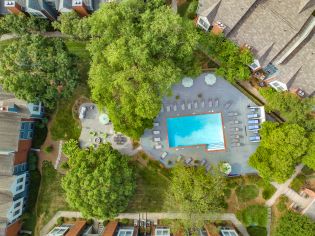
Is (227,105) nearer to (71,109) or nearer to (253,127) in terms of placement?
(253,127)

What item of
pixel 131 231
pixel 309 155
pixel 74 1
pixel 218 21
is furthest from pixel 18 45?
pixel 309 155

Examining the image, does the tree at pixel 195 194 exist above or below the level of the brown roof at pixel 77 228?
above

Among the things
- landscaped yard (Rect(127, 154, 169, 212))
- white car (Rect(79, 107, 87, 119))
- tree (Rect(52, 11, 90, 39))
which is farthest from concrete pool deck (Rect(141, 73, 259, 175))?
tree (Rect(52, 11, 90, 39))

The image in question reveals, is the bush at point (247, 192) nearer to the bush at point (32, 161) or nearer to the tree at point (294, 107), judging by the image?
the tree at point (294, 107)

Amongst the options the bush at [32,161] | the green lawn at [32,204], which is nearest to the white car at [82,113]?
the bush at [32,161]

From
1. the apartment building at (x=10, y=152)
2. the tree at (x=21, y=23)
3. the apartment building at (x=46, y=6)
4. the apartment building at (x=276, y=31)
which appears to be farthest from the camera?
the tree at (x=21, y=23)

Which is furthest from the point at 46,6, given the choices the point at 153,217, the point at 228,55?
the point at 153,217

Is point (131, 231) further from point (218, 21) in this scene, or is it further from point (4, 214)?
point (218, 21)
